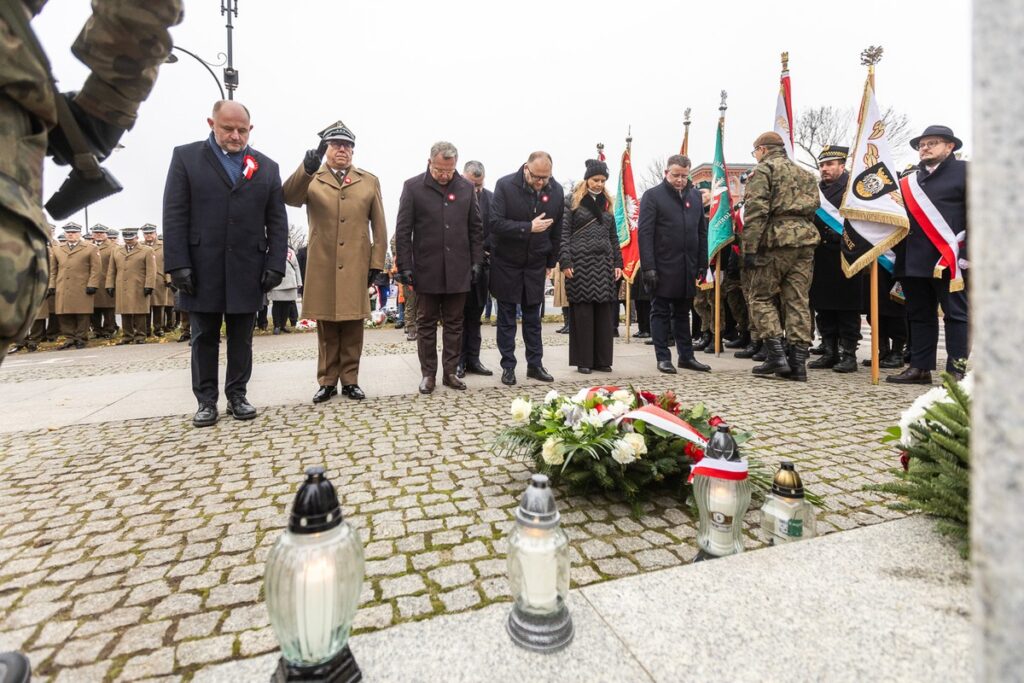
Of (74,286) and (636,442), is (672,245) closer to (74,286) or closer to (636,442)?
(636,442)

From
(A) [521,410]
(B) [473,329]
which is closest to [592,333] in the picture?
(B) [473,329]

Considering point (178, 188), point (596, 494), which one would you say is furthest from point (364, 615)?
point (178, 188)

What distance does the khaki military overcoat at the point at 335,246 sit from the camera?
15.2 feet

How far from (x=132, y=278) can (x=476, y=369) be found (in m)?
9.86

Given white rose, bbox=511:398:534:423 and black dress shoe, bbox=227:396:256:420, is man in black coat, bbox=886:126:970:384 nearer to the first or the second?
white rose, bbox=511:398:534:423

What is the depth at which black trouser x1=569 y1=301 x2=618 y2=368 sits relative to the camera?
19.7 feet

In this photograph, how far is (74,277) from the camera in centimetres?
1134

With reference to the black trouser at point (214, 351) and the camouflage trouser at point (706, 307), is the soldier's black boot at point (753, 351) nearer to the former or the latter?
the camouflage trouser at point (706, 307)

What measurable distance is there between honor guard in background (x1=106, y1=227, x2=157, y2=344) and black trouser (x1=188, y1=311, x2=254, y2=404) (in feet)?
31.0

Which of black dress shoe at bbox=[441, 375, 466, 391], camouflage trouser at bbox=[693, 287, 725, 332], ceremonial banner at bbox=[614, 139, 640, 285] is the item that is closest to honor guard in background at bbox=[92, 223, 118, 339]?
A: black dress shoe at bbox=[441, 375, 466, 391]

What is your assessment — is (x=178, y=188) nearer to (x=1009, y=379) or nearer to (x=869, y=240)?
(x=1009, y=379)

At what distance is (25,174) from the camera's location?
1183 millimetres

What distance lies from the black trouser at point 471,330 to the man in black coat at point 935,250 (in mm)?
4217

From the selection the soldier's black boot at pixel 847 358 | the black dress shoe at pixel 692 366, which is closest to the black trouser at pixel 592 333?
the black dress shoe at pixel 692 366
